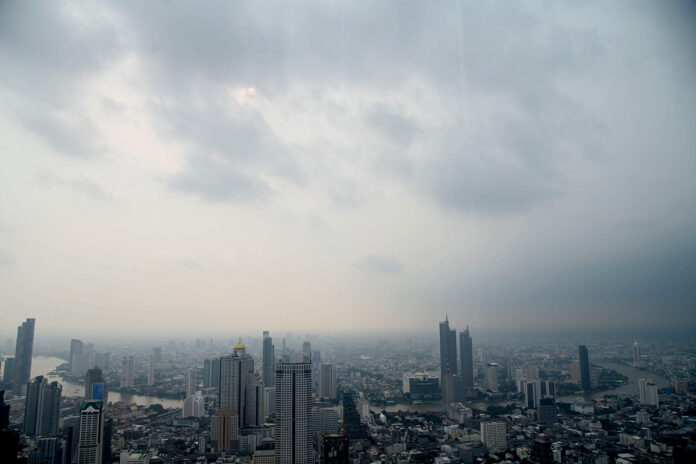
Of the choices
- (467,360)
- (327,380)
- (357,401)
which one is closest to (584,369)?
(467,360)

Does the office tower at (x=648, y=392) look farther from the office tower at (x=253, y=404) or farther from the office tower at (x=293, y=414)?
the office tower at (x=253, y=404)

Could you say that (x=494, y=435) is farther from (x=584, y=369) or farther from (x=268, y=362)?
(x=268, y=362)

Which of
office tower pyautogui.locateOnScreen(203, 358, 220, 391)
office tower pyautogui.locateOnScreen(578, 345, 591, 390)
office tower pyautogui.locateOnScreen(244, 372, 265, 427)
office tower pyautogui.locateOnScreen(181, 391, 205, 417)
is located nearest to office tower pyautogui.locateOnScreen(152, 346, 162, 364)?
office tower pyautogui.locateOnScreen(203, 358, 220, 391)

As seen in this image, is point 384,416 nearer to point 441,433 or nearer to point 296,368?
point 441,433

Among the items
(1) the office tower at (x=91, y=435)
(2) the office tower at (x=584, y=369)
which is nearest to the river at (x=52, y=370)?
(1) the office tower at (x=91, y=435)

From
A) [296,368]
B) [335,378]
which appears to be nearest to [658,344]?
[296,368]
